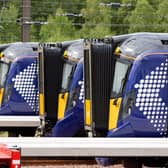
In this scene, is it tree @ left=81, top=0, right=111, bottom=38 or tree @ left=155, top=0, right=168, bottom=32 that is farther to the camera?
tree @ left=81, top=0, right=111, bottom=38

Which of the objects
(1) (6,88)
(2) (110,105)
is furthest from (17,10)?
(2) (110,105)

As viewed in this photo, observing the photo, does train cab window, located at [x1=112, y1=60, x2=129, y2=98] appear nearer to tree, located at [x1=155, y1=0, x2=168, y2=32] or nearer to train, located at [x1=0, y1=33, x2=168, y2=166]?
train, located at [x1=0, y1=33, x2=168, y2=166]

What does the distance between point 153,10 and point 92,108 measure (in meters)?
30.9

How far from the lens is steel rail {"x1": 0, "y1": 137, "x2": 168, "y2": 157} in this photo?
29.4ft

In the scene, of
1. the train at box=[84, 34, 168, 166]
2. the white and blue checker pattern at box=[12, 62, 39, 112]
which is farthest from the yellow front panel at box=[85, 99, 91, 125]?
the white and blue checker pattern at box=[12, 62, 39, 112]

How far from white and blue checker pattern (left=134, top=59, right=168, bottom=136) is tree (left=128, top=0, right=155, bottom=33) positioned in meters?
28.8

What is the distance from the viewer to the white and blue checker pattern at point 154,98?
48.3 ft

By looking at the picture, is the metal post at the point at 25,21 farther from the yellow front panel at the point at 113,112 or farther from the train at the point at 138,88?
the yellow front panel at the point at 113,112

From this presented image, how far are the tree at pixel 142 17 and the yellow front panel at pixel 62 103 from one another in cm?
2419

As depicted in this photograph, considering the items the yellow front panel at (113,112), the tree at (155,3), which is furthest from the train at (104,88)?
the tree at (155,3)

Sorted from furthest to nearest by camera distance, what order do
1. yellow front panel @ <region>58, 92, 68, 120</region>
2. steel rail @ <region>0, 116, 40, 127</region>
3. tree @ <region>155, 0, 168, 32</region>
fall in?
tree @ <region>155, 0, 168, 32</region> < yellow front panel @ <region>58, 92, 68, 120</region> < steel rail @ <region>0, 116, 40, 127</region>

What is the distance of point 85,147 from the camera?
899 cm

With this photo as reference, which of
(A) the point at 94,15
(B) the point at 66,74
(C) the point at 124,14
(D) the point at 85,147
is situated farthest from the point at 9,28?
(D) the point at 85,147

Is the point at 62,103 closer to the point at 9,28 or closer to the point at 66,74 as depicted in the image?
the point at 66,74
